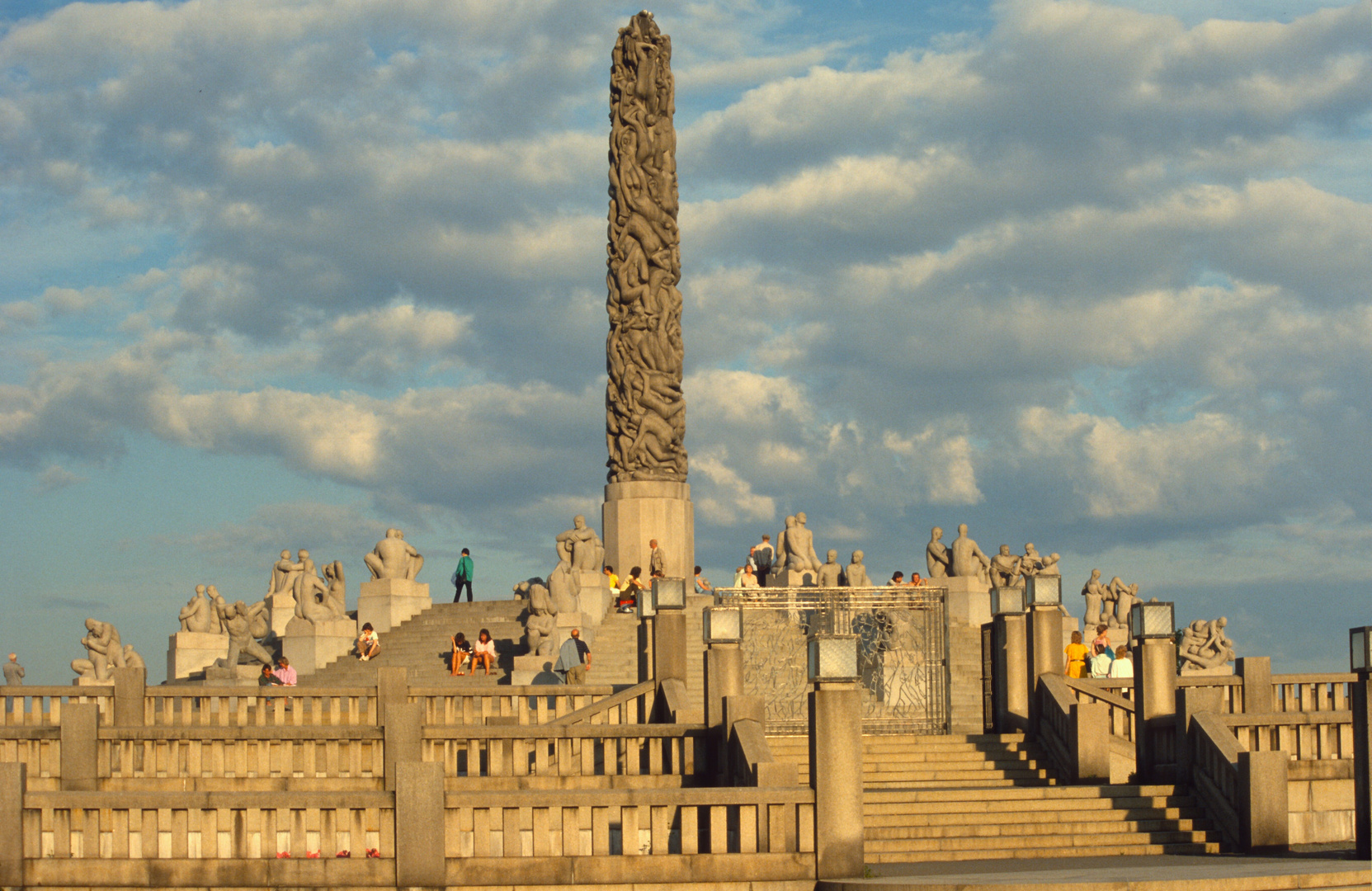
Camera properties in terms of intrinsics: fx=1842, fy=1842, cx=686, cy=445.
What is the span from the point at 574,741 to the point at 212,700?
18.5 feet

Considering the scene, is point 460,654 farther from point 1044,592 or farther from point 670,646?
point 1044,592

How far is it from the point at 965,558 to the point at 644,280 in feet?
33.0

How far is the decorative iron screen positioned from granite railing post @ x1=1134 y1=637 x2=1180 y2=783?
13.9ft

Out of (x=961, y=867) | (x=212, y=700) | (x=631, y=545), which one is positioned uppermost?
(x=631, y=545)

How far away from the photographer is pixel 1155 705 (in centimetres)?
1955

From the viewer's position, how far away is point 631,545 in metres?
41.8

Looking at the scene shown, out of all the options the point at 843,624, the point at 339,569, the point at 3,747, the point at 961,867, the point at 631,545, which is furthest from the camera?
the point at 631,545

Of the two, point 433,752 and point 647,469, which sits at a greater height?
point 647,469

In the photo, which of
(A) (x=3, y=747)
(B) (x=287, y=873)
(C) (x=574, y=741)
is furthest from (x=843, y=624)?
(B) (x=287, y=873)

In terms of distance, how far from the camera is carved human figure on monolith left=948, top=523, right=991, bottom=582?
39031mm

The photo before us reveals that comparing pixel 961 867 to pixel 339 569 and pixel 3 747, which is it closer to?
pixel 3 747

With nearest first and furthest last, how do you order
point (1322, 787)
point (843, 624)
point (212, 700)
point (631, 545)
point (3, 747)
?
point (1322, 787) → point (3, 747) → point (212, 700) → point (843, 624) → point (631, 545)

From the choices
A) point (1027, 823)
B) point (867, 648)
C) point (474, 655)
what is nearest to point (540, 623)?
point (474, 655)

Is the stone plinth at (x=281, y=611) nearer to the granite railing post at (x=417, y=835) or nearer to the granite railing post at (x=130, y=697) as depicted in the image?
the granite railing post at (x=130, y=697)
